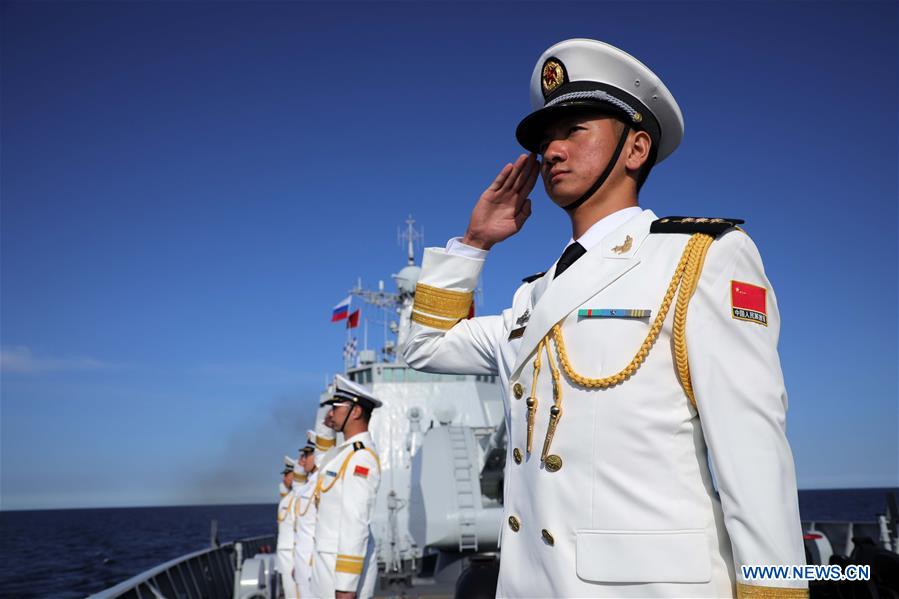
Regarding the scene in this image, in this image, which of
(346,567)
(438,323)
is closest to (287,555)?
(346,567)

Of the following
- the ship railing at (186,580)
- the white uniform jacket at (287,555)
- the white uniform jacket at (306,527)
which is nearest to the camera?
the ship railing at (186,580)

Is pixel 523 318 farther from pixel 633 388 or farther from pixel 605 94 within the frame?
pixel 605 94

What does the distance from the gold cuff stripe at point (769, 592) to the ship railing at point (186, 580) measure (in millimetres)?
3283

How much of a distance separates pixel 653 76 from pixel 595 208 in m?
0.37

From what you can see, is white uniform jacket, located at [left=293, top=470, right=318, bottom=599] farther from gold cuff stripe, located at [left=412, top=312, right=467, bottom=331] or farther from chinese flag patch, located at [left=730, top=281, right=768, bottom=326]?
chinese flag patch, located at [left=730, top=281, right=768, bottom=326]

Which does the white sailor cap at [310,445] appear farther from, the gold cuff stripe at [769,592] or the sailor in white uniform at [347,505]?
the gold cuff stripe at [769,592]

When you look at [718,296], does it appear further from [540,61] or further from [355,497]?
[355,497]

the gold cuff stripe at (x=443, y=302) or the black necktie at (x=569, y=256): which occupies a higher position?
the black necktie at (x=569, y=256)

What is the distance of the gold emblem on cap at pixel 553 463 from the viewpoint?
137 cm

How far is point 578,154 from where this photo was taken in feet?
5.29

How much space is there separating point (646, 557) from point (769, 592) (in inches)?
8.2

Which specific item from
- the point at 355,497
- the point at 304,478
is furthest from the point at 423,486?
the point at 355,497

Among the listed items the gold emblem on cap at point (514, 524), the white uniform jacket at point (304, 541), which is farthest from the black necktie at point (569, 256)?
the white uniform jacket at point (304, 541)

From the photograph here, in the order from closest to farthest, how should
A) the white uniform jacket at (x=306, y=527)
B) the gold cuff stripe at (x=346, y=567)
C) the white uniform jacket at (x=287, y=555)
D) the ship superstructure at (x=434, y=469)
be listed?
the gold cuff stripe at (x=346, y=567) < the white uniform jacket at (x=306, y=527) < the white uniform jacket at (x=287, y=555) < the ship superstructure at (x=434, y=469)
